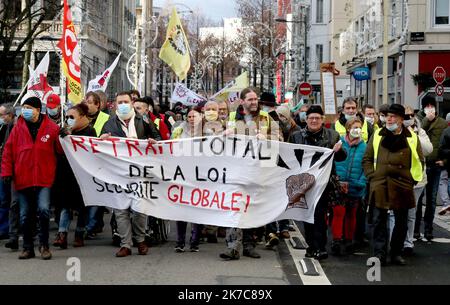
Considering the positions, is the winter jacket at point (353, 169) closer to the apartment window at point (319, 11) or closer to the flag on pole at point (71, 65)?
the flag on pole at point (71, 65)

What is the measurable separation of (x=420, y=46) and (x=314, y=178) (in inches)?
893

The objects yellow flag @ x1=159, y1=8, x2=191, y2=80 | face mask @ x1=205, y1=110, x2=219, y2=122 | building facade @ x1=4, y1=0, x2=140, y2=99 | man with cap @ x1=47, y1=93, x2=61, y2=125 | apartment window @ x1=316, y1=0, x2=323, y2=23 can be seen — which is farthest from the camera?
apartment window @ x1=316, y1=0, x2=323, y2=23

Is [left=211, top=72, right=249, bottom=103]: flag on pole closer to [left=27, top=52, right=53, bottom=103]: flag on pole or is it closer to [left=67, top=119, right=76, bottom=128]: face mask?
[left=27, top=52, right=53, bottom=103]: flag on pole

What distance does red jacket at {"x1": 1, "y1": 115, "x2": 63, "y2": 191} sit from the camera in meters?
10.3

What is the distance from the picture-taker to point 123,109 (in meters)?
10.9

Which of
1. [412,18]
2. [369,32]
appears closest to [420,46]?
[412,18]

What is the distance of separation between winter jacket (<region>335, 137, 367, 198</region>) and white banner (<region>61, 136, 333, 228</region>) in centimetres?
87

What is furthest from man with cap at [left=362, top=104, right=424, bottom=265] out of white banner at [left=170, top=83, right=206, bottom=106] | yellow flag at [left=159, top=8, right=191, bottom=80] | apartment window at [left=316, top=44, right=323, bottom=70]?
apartment window at [left=316, top=44, right=323, bottom=70]

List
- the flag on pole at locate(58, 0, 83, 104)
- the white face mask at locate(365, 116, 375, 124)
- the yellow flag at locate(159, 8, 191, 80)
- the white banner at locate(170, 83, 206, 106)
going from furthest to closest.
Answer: the yellow flag at locate(159, 8, 191, 80)
the white banner at locate(170, 83, 206, 106)
the flag on pole at locate(58, 0, 83, 104)
the white face mask at locate(365, 116, 375, 124)

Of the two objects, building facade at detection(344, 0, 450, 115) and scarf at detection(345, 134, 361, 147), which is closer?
scarf at detection(345, 134, 361, 147)

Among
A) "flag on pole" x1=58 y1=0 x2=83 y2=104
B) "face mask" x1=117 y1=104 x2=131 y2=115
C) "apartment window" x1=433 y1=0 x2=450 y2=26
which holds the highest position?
"apartment window" x1=433 y1=0 x2=450 y2=26

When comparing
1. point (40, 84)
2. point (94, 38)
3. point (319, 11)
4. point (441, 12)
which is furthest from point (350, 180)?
point (319, 11)

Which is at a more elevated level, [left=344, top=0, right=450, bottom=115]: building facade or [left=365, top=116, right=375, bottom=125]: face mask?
[left=344, top=0, right=450, bottom=115]: building facade

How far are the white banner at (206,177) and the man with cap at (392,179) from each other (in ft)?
2.07
